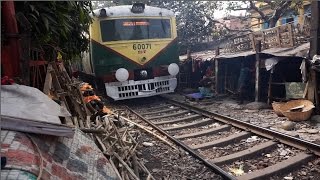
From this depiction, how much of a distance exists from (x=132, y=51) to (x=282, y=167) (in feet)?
24.4

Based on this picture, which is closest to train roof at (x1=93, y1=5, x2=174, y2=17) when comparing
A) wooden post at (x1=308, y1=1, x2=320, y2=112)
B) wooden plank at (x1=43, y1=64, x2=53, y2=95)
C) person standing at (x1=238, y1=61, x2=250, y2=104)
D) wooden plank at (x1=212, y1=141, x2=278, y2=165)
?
person standing at (x1=238, y1=61, x2=250, y2=104)

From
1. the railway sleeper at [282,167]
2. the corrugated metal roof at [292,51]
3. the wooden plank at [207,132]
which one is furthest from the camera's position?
the corrugated metal roof at [292,51]

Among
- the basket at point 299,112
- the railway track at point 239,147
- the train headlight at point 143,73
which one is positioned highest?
the train headlight at point 143,73

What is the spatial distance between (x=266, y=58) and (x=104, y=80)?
5.38m

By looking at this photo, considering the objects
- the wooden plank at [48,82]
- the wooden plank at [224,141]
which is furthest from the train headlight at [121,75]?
the wooden plank at [48,82]

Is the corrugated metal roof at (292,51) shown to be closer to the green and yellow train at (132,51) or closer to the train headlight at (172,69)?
the train headlight at (172,69)

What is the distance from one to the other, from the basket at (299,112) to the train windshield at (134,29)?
5450 millimetres

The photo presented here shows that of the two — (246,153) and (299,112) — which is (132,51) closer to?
(299,112)

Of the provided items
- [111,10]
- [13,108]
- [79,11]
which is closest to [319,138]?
[79,11]

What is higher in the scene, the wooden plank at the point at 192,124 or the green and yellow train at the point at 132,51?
the green and yellow train at the point at 132,51

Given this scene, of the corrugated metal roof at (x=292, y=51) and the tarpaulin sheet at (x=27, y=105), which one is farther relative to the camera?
the corrugated metal roof at (x=292, y=51)

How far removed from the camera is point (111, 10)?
1087cm

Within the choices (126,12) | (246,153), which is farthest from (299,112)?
(126,12)

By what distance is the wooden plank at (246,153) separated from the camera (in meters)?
5.20
